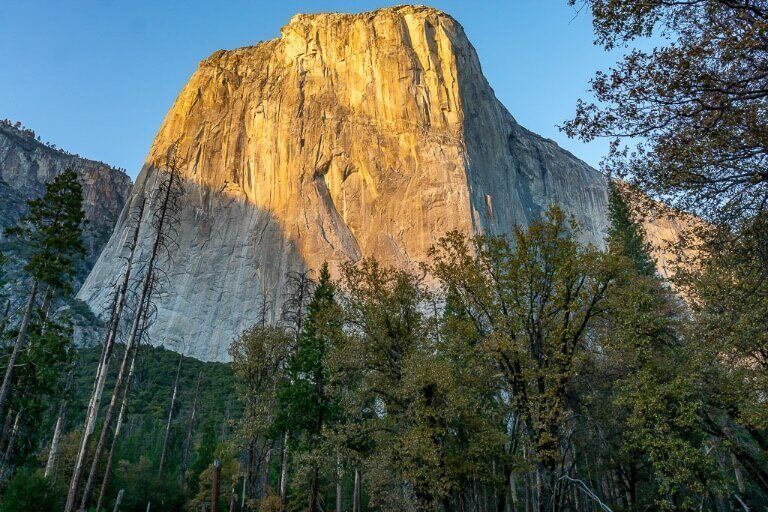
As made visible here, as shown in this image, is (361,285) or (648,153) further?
(361,285)

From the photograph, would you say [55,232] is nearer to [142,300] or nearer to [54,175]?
[142,300]

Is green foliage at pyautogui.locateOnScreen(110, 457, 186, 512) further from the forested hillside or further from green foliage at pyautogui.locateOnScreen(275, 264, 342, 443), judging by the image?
green foliage at pyautogui.locateOnScreen(275, 264, 342, 443)

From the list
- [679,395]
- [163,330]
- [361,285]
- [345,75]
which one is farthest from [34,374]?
[345,75]

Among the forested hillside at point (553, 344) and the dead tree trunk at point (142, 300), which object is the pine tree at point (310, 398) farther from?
the dead tree trunk at point (142, 300)

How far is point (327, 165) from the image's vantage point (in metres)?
79.9

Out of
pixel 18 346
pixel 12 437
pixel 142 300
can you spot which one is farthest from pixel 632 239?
pixel 12 437

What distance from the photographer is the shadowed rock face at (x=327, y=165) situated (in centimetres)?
7350

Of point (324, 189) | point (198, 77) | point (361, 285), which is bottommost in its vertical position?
point (361, 285)

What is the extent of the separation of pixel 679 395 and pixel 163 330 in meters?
67.4

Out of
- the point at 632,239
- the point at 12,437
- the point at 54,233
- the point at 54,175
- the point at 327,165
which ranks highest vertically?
the point at 54,175

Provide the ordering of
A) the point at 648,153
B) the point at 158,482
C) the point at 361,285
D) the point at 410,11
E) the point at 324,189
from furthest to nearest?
the point at 410,11 → the point at 324,189 → the point at 158,482 → the point at 361,285 → the point at 648,153

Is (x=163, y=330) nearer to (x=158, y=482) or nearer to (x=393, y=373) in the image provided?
(x=158, y=482)

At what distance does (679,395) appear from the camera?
14727mm

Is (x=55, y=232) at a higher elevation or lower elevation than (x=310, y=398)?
higher
